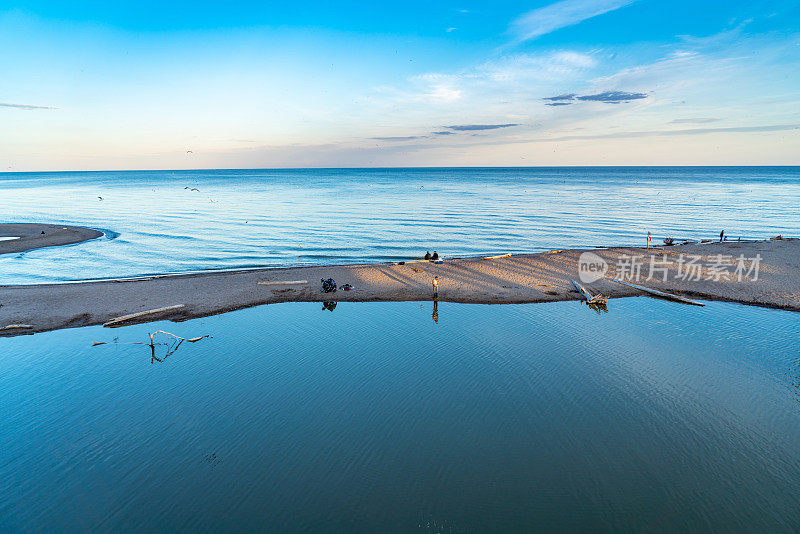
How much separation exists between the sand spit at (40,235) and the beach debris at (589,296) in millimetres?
65250

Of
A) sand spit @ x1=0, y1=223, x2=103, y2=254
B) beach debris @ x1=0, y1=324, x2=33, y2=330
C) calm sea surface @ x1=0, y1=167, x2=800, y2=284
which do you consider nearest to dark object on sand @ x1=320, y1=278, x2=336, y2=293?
calm sea surface @ x1=0, y1=167, x2=800, y2=284

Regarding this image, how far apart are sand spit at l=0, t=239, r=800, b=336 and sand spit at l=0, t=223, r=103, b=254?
1009 inches

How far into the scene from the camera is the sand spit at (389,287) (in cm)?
2881

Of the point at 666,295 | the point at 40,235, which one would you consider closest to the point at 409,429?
the point at 666,295

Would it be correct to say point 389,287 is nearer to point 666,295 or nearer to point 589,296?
point 589,296

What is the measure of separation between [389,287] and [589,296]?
A: 1658 cm

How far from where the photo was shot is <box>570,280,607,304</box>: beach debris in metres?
30.4

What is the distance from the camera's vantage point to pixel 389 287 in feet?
114

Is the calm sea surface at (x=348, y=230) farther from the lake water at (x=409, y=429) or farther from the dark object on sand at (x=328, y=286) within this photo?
the lake water at (x=409, y=429)

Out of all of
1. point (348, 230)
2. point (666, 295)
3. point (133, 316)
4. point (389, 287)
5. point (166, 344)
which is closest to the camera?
point (166, 344)

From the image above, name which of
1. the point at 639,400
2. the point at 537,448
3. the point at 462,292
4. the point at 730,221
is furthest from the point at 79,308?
the point at 730,221

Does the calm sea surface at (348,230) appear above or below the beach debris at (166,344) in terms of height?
above

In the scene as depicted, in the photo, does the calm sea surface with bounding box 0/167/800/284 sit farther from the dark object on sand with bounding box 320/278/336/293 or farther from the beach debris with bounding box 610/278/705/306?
the beach debris with bounding box 610/278/705/306

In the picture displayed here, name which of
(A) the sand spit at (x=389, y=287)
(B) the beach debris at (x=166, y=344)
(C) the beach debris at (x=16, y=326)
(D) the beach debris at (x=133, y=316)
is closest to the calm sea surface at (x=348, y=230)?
(A) the sand spit at (x=389, y=287)
